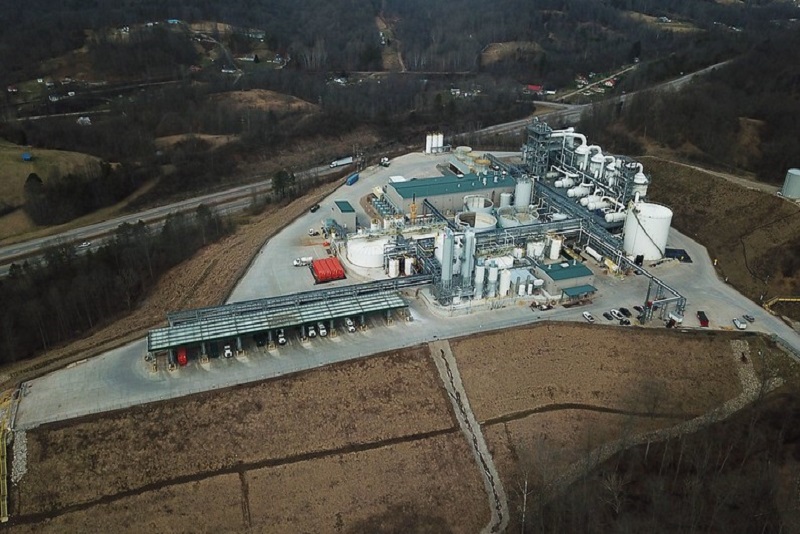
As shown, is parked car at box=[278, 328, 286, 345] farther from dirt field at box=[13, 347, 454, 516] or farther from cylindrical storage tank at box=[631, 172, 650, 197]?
cylindrical storage tank at box=[631, 172, 650, 197]

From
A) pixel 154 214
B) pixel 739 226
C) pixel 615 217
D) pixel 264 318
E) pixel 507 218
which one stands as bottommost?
pixel 154 214

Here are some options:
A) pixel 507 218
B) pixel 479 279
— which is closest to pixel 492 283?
pixel 479 279

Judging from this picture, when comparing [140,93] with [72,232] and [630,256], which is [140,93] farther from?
[630,256]

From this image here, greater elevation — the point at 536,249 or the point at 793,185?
the point at 793,185

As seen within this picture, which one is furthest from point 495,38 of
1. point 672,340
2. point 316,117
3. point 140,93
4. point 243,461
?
point 243,461

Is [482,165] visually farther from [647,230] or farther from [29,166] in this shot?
[29,166]
